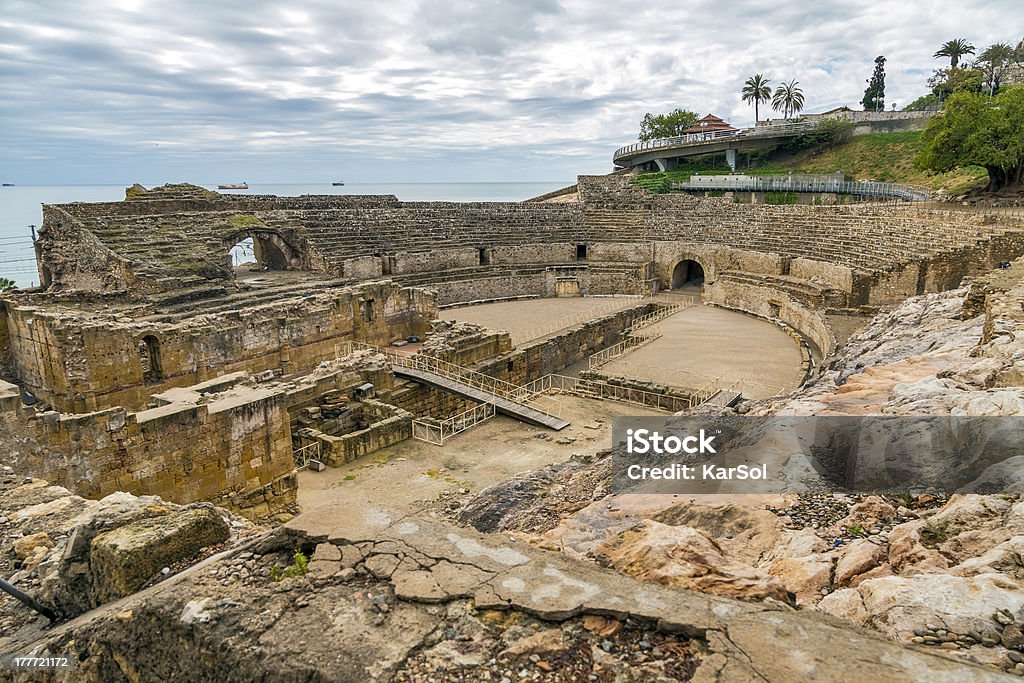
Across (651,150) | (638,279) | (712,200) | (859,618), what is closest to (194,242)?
(638,279)

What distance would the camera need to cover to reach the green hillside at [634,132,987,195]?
4406 centimetres

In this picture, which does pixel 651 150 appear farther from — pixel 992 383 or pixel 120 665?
pixel 120 665

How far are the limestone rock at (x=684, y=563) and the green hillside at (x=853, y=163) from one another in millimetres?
43024

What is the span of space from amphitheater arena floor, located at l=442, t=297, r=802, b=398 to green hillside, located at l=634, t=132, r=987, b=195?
74.2 feet

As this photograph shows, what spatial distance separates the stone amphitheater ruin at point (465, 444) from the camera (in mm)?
3652

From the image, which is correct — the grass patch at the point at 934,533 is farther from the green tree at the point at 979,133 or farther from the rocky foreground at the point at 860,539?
the green tree at the point at 979,133

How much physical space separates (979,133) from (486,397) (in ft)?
85.3

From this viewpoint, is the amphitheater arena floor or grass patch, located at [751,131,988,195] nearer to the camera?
the amphitheater arena floor

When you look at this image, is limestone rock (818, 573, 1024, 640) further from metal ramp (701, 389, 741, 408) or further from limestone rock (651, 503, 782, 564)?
metal ramp (701, 389, 741, 408)

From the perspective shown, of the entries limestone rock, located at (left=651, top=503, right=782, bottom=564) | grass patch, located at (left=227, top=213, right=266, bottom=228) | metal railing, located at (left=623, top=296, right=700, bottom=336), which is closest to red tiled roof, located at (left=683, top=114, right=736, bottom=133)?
metal railing, located at (left=623, top=296, right=700, bottom=336)

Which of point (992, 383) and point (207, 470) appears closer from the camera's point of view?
point (992, 383)

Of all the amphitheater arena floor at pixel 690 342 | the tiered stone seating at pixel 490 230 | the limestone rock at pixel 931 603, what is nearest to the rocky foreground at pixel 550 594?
the limestone rock at pixel 931 603

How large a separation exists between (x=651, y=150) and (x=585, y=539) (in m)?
54.9

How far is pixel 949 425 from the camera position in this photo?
19.7ft
